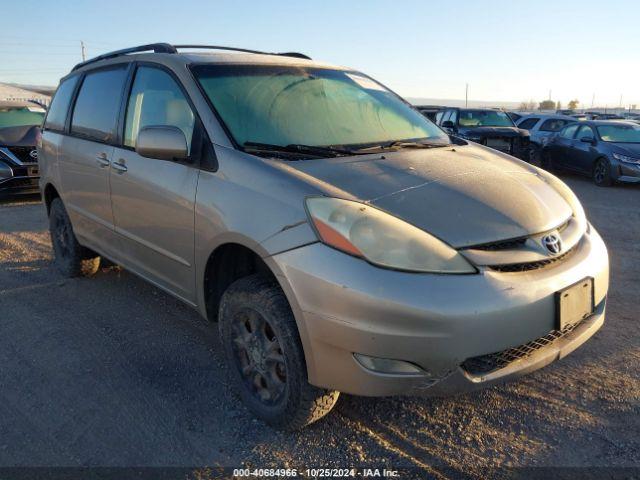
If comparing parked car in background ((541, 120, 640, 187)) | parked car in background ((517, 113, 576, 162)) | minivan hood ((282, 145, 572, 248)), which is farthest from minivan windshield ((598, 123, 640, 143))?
minivan hood ((282, 145, 572, 248))

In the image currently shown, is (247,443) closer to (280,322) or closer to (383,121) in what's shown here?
(280,322)

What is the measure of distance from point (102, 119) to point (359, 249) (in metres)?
2.72

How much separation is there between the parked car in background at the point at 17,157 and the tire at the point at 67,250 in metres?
4.01

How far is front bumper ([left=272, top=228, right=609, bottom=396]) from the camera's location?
2219 millimetres

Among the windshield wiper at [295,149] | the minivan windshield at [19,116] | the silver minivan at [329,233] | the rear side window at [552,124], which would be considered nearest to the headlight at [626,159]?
the rear side window at [552,124]

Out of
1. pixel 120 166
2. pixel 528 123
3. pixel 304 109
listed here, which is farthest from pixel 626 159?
pixel 120 166

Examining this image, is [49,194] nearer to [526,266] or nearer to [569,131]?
[526,266]

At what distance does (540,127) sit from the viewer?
671 inches

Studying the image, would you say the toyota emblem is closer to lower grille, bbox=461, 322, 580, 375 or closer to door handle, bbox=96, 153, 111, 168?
lower grille, bbox=461, 322, 580, 375

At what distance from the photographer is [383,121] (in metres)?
3.72

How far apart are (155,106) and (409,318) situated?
89.5 inches

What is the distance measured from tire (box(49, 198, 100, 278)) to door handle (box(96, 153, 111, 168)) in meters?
1.15

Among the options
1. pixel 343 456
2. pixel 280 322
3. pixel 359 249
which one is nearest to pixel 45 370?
pixel 280 322

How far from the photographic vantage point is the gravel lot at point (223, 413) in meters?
2.55
